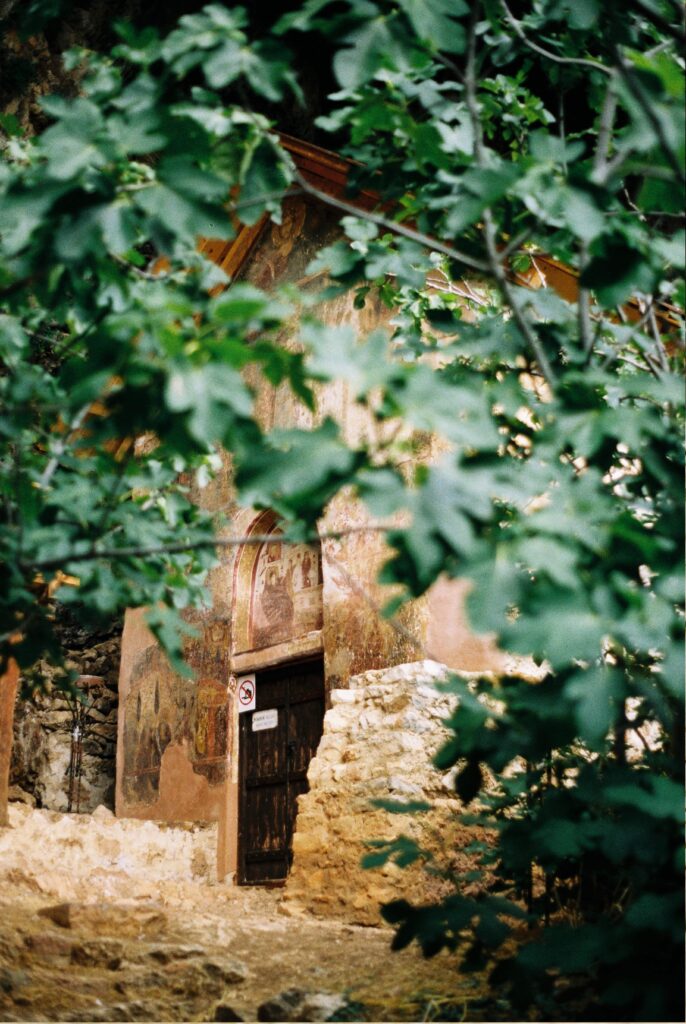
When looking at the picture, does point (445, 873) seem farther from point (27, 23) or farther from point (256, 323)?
point (27, 23)

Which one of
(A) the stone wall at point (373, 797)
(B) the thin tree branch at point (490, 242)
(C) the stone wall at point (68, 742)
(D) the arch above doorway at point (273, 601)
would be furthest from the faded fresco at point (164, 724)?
(B) the thin tree branch at point (490, 242)

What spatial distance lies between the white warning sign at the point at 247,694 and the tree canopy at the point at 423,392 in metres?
5.97

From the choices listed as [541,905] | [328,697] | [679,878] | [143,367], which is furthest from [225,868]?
[143,367]

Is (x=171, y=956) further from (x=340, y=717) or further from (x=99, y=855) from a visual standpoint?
(x=99, y=855)

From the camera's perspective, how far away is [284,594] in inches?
328

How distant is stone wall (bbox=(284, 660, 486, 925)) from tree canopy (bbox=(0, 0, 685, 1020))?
270cm

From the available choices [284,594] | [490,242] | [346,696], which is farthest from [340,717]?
[490,242]

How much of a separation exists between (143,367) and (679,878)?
1410mm

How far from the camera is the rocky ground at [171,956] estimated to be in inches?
119

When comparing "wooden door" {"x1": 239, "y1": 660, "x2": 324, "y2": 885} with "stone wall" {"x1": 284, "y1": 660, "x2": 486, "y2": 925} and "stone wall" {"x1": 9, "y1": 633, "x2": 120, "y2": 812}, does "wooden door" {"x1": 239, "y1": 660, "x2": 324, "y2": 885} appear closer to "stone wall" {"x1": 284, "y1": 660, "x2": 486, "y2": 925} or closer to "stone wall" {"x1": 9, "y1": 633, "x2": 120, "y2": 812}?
"stone wall" {"x1": 284, "y1": 660, "x2": 486, "y2": 925}

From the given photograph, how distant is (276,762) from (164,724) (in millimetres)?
1437

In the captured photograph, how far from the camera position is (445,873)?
270 cm

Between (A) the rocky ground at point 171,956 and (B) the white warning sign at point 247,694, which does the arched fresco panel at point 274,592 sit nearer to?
(B) the white warning sign at point 247,694

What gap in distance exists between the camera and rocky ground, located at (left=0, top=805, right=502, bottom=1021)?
3.04m
